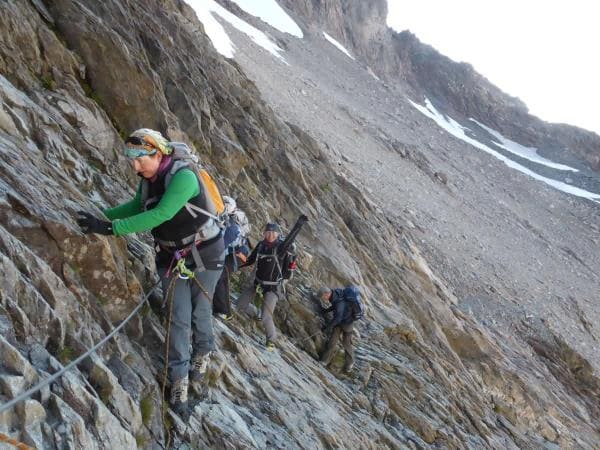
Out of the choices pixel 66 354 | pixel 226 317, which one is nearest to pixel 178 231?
pixel 66 354

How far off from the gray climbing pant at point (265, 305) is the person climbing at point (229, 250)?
80 cm

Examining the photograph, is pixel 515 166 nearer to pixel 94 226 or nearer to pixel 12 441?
pixel 94 226

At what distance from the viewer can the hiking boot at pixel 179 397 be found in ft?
19.0

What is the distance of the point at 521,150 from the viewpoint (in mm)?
96688

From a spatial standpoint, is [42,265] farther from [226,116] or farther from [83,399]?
[226,116]

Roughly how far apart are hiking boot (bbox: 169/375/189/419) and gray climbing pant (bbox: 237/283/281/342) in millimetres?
4382

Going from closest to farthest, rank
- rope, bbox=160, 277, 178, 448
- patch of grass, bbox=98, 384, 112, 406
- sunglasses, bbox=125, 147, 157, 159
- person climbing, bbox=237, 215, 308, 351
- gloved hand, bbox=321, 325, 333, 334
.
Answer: patch of grass, bbox=98, 384, 112, 406, sunglasses, bbox=125, 147, 157, 159, rope, bbox=160, 277, 178, 448, person climbing, bbox=237, 215, 308, 351, gloved hand, bbox=321, 325, 333, 334

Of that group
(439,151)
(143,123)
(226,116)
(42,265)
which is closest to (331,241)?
(226,116)

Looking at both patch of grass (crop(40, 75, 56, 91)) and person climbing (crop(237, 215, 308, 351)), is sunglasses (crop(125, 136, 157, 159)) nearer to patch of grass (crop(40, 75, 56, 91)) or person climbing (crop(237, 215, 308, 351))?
patch of grass (crop(40, 75, 56, 91))

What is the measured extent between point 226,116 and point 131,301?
1208cm

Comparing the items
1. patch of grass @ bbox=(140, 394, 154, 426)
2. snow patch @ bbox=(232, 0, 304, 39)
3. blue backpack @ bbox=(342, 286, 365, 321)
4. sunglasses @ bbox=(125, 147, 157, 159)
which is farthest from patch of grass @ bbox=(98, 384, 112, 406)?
snow patch @ bbox=(232, 0, 304, 39)

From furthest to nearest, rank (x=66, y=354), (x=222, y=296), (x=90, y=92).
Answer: (x=90, y=92) → (x=222, y=296) → (x=66, y=354)

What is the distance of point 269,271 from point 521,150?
9859 centimetres

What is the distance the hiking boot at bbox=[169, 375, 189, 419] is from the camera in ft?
19.0
